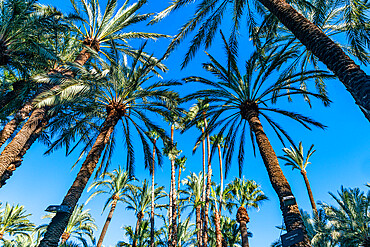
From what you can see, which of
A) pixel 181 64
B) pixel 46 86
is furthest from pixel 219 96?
pixel 46 86

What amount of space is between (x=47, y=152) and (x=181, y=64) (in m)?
8.36

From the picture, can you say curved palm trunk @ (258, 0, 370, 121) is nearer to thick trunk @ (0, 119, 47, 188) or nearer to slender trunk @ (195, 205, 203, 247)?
thick trunk @ (0, 119, 47, 188)

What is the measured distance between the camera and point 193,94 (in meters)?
11.2

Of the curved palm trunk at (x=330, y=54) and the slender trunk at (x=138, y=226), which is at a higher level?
the slender trunk at (x=138, y=226)

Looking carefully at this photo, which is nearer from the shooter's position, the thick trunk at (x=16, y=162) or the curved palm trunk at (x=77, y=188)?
the curved palm trunk at (x=77, y=188)

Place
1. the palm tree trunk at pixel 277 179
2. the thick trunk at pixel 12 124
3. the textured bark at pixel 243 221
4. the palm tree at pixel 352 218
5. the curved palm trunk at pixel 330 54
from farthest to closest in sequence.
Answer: the textured bark at pixel 243 221, the palm tree at pixel 352 218, the thick trunk at pixel 12 124, the palm tree trunk at pixel 277 179, the curved palm trunk at pixel 330 54

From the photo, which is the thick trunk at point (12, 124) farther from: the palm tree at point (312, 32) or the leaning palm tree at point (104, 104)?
the palm tree at point (312, 32)

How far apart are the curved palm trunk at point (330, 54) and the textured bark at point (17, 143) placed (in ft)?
31.4

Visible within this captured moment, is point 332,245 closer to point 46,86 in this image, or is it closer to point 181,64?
point 181,64

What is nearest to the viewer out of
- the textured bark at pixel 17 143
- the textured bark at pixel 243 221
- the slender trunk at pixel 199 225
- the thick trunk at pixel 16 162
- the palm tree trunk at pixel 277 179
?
the palm tree trunk at pixel 277 179

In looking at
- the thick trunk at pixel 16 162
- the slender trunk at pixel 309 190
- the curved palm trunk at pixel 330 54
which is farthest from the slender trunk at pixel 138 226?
the curved palm trunk at pixel 330 54

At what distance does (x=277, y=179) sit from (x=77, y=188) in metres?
6.62

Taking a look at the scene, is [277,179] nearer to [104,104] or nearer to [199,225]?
[104,104]

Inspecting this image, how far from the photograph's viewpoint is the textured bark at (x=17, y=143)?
26.3 feet
